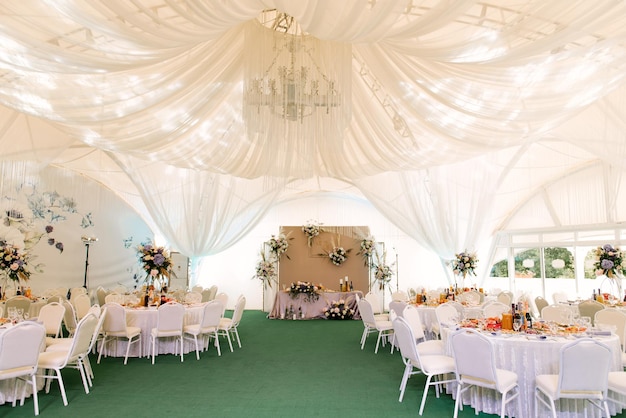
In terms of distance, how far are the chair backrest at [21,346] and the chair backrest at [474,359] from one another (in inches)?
176

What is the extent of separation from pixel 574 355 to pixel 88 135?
5581 mm

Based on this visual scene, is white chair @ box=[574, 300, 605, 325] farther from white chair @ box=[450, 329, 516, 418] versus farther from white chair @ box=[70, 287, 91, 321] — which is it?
white chair @ box=[70, 287, 91, 321]

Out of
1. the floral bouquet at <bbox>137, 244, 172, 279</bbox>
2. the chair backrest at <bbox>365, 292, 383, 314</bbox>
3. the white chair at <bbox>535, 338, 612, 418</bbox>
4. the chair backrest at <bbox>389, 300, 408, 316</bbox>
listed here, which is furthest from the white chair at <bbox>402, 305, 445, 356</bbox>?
the floral bouquet at <bbox>137, 244, 172, 279</bbox>

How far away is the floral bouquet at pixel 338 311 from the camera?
40.4 ft

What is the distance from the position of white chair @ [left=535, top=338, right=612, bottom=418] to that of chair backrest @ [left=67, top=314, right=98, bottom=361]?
5143 mm

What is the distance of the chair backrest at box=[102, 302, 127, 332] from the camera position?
22.5 feet

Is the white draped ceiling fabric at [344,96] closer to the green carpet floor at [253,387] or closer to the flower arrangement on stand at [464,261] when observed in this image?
the flower arrangement on stand at [464,261]

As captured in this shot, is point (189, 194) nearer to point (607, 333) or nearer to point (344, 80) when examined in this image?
point (344, 80)

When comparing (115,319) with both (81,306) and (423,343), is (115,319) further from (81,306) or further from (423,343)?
(423,343)

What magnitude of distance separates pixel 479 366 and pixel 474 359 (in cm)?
8

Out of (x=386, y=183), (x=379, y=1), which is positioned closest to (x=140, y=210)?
(x=386, y=183)

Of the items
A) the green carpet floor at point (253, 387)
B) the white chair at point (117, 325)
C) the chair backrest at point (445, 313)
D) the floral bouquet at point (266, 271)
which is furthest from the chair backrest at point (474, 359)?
the floral bouquet at point (266, 271)

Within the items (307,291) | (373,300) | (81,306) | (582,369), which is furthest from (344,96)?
(307,291)

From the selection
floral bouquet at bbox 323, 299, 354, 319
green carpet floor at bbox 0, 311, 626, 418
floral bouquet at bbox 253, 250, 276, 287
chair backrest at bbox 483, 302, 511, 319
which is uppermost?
floral bouquet at bbox 253, 250, 276, 287
